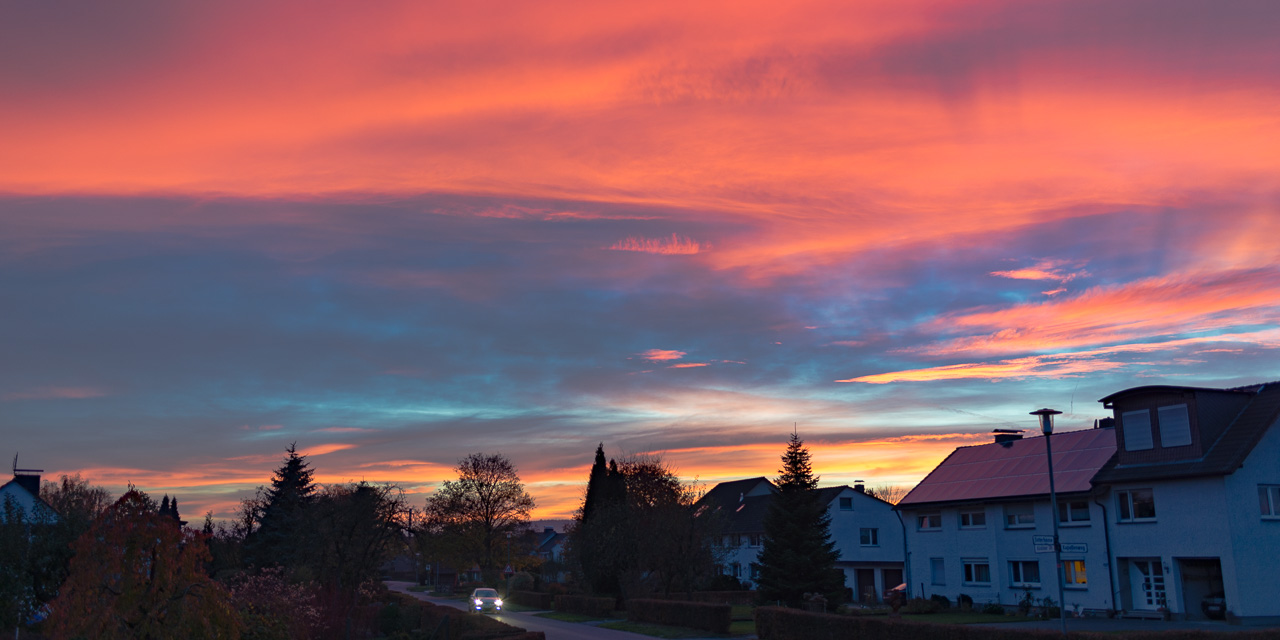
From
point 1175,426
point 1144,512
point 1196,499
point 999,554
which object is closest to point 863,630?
point 1196,499

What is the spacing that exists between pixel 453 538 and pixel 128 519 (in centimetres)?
8585

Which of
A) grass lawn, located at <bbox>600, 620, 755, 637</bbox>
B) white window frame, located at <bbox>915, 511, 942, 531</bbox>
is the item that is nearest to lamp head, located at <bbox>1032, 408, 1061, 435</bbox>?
grass lawn, located at <bbox>600, 620, 755, 637</bbox>

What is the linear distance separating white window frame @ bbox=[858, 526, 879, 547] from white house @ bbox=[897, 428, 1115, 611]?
1483cm

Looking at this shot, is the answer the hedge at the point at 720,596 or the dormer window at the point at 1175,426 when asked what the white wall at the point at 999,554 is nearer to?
the dormer window at the point at 1175,426

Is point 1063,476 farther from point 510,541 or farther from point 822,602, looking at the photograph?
point 510,541

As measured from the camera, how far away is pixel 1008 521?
48.7 m

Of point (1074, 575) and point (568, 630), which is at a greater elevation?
point (1074, 575)

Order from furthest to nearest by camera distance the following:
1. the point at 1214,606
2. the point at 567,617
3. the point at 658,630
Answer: the point at 567,617, the point at 658,630, the point at 1214,606

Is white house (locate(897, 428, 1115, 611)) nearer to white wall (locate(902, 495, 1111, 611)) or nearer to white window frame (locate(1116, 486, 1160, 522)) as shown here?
white wall (locate(902, 495, 1111, 611))

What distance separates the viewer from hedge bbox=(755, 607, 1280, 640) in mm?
23109

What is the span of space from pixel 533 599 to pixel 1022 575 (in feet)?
120

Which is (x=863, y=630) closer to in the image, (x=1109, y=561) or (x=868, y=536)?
(x=1109, y=561)

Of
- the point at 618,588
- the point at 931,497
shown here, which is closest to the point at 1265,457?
the point at 931,497

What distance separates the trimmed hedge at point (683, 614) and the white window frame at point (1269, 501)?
75.5 ft
